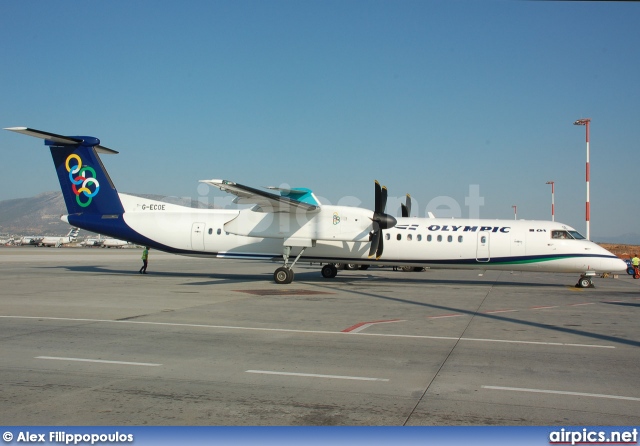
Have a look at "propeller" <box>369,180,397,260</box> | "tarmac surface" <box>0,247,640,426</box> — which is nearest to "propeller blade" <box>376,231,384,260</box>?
"propeller" <box>369,180,397,260</box>

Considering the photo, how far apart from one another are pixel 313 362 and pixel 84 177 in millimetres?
19454

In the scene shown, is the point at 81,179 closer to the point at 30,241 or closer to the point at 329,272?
the point at 329,272

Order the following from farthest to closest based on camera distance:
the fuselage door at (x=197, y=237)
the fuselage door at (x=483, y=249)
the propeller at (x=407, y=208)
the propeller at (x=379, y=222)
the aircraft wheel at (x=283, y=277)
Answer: the propeller at (x=407, y=208)
the fuselage door at (x=197, y=237)
the fuselage door at (x=483, y=249)
the aircraft wheel at (x=283, y=277)
the propeller at (x=379, y=222)

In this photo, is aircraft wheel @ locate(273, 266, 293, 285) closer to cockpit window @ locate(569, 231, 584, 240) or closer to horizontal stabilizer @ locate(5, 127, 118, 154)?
horizontal stabilizer @ locate(5, 127, 118, 154)

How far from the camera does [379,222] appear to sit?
20969 mm

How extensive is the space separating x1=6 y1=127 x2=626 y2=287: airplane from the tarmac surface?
20.1 ft

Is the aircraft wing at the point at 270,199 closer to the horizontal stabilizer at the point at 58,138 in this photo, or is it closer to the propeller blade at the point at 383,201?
the propeller blade at the point at 383,201

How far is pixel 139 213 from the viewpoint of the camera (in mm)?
23891

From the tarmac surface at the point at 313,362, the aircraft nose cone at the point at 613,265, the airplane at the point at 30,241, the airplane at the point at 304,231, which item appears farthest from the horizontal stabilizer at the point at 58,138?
the airplane at the point at 30,241

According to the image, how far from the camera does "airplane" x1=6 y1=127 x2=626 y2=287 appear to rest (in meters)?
21.6

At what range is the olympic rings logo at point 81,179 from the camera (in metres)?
23.5

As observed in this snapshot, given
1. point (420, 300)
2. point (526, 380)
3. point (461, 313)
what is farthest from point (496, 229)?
point (526, 380)

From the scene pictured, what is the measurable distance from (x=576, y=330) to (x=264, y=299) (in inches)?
350

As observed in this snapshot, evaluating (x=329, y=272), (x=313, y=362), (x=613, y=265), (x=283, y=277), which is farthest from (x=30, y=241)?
(x=313, y=362)
